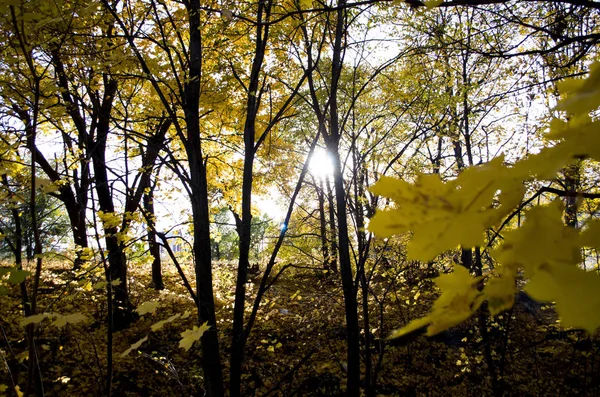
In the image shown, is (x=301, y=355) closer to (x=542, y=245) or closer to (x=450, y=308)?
(x=450, y=308)

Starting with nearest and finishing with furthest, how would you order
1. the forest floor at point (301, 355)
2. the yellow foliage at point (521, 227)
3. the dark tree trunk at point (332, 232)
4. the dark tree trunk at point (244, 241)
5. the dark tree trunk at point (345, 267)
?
1. the yellow foliage at point (521, 227)
2. the dark tree trunk at point (244, 241)
3. the dark tree trunk at point (345, 267)
4. the dark tree trunk at point (332, 232)
5. the forest floor at point (301, 355)

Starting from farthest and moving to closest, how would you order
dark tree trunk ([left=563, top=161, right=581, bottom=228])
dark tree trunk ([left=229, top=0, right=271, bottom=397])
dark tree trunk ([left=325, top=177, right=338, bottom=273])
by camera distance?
1. dark tree trunk ([left=325, top=177, right=338, bottom=273])
2. dark tree trunk ([left=229, top=0, right=271, bottom=397])
3. dark tree trunk ([left=563, top=161, right=581, bottom=228])

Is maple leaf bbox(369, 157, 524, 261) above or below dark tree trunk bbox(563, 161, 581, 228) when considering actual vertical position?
below

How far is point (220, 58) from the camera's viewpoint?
140 inches

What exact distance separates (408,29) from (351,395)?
12.9ft

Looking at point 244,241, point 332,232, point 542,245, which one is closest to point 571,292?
point 542,245

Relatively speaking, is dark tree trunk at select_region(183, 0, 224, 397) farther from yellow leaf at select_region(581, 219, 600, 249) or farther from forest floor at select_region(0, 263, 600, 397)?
yellow leaf at select_region(581, 219, 600, 249)

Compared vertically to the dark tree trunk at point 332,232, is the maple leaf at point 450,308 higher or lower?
lower

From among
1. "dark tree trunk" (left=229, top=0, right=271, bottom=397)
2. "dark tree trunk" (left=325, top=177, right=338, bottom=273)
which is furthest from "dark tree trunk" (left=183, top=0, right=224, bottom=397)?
"dark tree trunk" (left=325, top=177, right=338, bottom=273)

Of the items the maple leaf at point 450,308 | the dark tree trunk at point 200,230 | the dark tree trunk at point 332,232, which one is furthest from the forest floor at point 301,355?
the maple leaf at point 450,308

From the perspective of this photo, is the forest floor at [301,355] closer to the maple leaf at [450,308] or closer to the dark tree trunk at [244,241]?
the dark tree trunk at [244,241]

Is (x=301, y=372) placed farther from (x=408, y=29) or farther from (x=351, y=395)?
(x=408, y=29)

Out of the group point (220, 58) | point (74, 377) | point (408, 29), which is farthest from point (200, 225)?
point (74, 377)

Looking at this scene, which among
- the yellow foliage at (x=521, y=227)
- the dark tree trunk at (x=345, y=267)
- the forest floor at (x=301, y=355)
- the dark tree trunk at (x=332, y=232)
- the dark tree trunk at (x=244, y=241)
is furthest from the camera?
the forest floor at (x=301, y=355)
